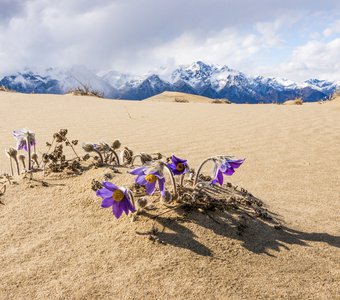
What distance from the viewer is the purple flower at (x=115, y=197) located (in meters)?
1.73

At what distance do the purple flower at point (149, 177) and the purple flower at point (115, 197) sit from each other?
0.39ft

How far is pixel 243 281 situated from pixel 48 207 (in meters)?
1.15

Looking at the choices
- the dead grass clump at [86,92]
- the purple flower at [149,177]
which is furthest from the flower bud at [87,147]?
the dead grass clump at [86,92]

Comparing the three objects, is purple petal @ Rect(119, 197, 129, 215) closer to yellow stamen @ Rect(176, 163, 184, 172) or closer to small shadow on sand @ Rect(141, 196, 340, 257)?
small shadow on sand @ Rect(141, 196, 340, 257)

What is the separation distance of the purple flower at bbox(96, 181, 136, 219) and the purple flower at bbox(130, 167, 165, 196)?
12 centimetres

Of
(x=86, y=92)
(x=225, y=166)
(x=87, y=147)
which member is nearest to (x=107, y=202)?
(x=225, y=166)

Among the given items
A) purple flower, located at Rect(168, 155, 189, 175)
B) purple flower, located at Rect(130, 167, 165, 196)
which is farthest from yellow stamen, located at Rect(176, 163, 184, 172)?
purple flower, located at Rect(130, 167, 165, 196)

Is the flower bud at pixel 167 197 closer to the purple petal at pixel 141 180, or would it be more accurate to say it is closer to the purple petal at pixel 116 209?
the purple petal at pixel 141 180

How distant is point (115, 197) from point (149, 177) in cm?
20

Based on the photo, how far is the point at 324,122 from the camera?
6.48 meters


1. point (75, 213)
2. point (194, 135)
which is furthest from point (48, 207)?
point (194, 135)

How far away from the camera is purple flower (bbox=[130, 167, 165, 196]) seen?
71.6 inches

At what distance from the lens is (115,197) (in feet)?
5.72

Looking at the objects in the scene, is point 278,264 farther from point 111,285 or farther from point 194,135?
point 194,135
